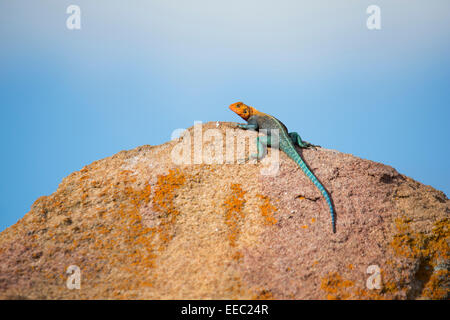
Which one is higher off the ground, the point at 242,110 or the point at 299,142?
the point at 242,110

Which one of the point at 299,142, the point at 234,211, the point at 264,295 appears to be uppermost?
the point at 299,142

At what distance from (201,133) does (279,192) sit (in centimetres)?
161

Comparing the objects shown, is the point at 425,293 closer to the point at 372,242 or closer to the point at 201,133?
the point at 372,242

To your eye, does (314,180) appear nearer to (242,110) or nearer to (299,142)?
(299,142)

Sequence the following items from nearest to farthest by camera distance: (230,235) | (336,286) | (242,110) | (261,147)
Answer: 1. (336,286)
2. (230,235)
3. (261,147)
4. (242,110)

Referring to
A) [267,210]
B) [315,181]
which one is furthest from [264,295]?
[315,181]

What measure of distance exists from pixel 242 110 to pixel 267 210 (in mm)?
2798

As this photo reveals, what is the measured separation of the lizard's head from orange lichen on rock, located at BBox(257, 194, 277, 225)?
8.11ft

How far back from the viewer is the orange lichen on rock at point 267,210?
13.1 ft

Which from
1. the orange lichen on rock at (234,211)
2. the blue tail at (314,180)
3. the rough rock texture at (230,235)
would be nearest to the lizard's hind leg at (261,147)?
the rough rock texture at (230,235)

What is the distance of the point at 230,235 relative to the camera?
12.9ft

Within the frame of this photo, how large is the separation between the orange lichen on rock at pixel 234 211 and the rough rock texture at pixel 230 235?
1cm

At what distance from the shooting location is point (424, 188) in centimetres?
504
